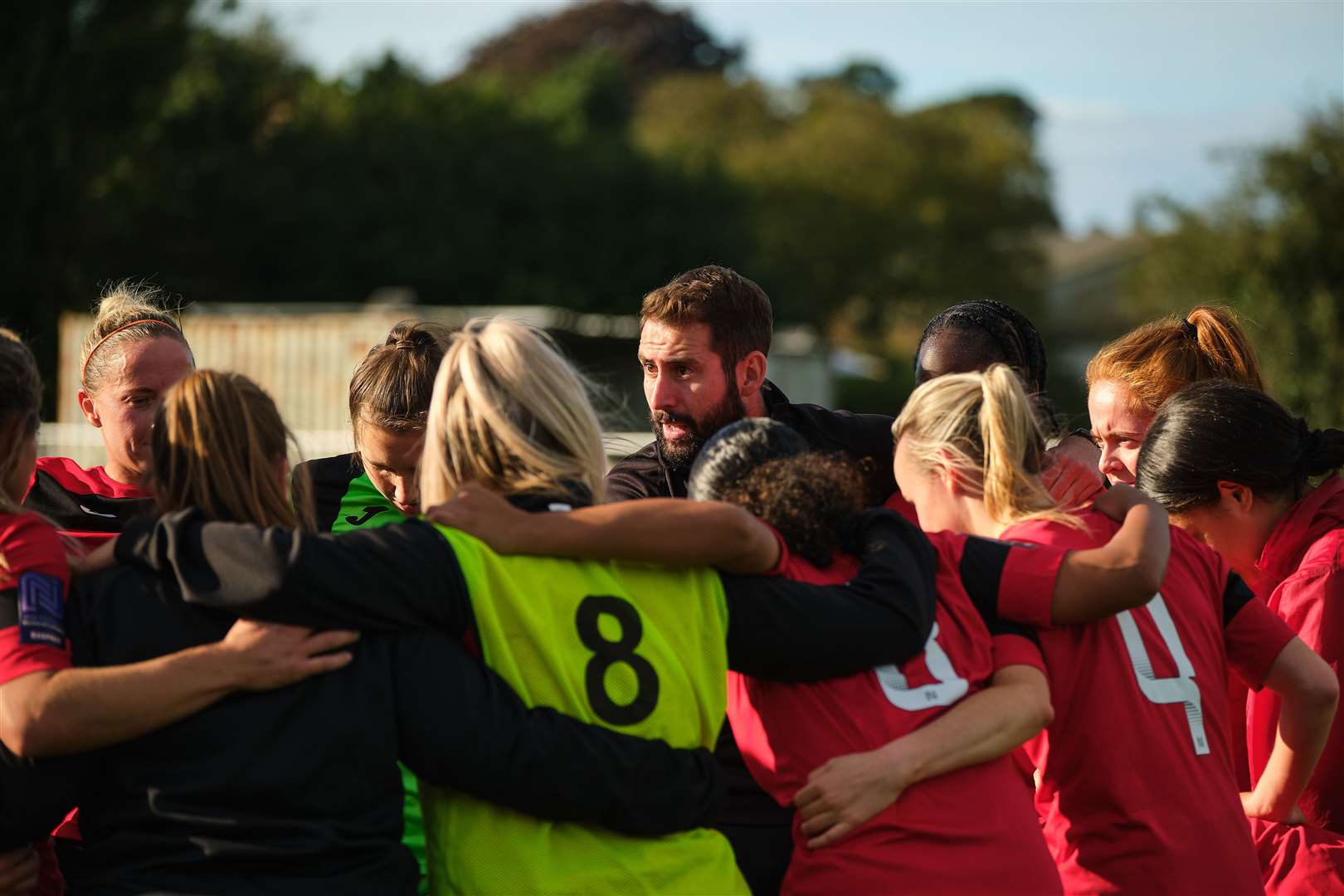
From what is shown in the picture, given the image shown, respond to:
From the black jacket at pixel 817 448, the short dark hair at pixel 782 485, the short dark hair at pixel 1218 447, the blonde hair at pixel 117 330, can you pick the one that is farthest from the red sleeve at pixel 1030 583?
the blonde hair at pixel 117 330

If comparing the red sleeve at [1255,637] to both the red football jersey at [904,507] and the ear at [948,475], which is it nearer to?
the ear at [948,475]

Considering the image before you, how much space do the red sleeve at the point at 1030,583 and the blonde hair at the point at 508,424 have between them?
913 mm

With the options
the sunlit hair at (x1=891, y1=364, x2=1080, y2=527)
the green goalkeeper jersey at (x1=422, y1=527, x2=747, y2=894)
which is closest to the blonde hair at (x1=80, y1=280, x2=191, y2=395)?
the green goalkeeper jersey at (x1=422, y1=527, x2=747, y2=894)

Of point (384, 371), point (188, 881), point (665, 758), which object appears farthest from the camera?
point (384, 371)

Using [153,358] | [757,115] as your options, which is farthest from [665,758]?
[757,115]

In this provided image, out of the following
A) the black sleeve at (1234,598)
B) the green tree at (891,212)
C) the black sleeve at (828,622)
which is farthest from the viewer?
the green tree at (891,212)

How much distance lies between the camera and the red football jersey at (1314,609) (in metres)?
3.58

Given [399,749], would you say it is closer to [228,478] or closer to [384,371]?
[228,478]

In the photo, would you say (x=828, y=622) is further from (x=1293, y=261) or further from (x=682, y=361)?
(x=1293, y=261)

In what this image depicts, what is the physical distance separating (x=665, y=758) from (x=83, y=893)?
111 centimetres

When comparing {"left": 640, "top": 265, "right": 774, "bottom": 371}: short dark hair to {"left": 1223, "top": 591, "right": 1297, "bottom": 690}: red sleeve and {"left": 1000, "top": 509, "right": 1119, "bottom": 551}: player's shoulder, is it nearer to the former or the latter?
{"left": 1000, "top": 509, "right": 1119, "bottom": 551}: player's shoulder

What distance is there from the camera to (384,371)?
407 centimetres

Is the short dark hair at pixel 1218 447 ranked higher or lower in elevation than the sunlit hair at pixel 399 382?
lower

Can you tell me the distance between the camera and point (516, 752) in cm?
252
